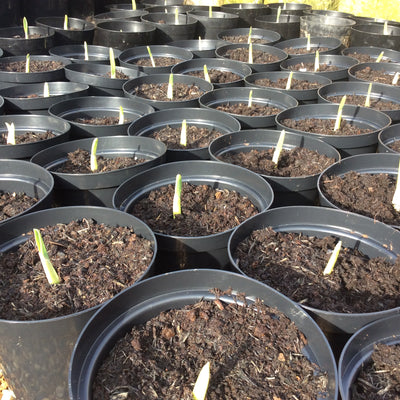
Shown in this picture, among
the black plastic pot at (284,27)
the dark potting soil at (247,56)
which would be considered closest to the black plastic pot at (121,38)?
the dark potting soil at (247,56)

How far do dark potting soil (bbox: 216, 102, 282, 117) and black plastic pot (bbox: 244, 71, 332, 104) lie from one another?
20 cm

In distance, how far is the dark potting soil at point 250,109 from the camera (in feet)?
10.1

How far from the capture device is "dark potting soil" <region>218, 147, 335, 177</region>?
2371mm

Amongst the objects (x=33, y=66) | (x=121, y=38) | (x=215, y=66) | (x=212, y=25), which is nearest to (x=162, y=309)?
(x=215, y=66)

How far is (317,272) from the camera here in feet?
5.36

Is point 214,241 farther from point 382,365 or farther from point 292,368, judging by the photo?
point 382,365

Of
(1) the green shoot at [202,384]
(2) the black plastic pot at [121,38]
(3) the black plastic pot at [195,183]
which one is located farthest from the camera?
(2) the black plastic pot at [121,38]

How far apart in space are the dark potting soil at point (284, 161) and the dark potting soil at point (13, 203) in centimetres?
114

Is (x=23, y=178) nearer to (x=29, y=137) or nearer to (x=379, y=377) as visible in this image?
(x=29, y=137)

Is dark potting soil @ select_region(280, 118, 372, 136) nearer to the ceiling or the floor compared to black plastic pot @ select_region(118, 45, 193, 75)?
nearer to the floor

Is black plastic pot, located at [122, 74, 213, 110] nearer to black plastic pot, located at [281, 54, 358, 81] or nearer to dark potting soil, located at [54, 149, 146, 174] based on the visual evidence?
dark potting soil, located at [54, 149, 146, 174]

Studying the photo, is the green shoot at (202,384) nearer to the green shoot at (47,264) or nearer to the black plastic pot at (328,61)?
the green shoot at (47,264)

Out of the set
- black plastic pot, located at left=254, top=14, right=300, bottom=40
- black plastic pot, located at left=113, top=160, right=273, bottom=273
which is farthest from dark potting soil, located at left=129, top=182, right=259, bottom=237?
black plastic pot, located at left=254, top=14, right=300, bottom=40

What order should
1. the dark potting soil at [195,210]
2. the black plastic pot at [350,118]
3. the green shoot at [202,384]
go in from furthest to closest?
the black plastic pot at [350,118]
the dark potting soil at [195,210]
the green shoot at [202,384]
